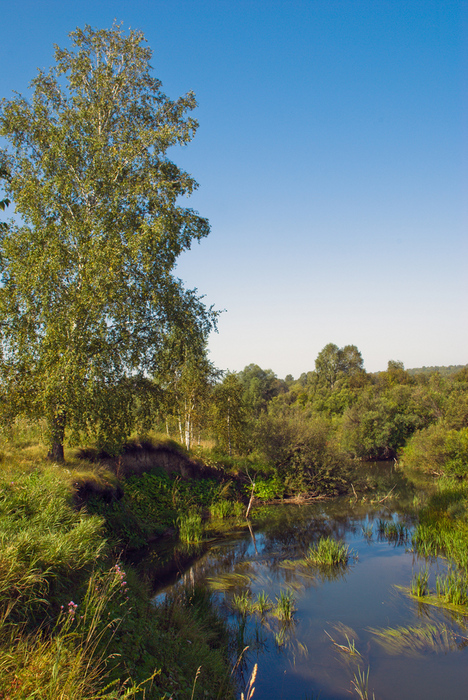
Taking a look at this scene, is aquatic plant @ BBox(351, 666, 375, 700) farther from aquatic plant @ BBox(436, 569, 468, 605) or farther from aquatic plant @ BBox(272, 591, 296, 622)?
aquatic plant @ BBox(436, 569, 468, 605)

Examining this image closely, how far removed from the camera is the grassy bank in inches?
142

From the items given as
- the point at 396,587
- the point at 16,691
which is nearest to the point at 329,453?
the point at 396,587

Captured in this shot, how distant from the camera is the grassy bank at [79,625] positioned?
360cm

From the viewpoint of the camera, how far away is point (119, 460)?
16.8 meters

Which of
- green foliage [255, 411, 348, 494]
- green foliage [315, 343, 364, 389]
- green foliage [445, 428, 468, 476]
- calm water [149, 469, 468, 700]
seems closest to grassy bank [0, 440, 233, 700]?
calm water [149, 469, 468, 700]

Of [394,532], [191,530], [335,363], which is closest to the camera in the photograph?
[394,532]

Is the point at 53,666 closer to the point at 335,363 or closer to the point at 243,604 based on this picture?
the point at 243,604

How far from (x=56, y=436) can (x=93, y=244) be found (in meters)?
5.86

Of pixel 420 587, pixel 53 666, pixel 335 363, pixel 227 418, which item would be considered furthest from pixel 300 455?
pixel 335 363

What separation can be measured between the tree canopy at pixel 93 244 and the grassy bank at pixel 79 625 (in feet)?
13.8

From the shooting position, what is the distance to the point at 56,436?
1243cm

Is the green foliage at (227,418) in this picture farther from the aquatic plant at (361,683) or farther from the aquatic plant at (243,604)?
the aquatic plant at (361,683)

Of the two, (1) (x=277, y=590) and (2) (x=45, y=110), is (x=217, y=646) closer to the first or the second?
(1) (x=277, y=590)

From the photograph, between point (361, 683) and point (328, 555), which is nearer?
point (361, 683)
